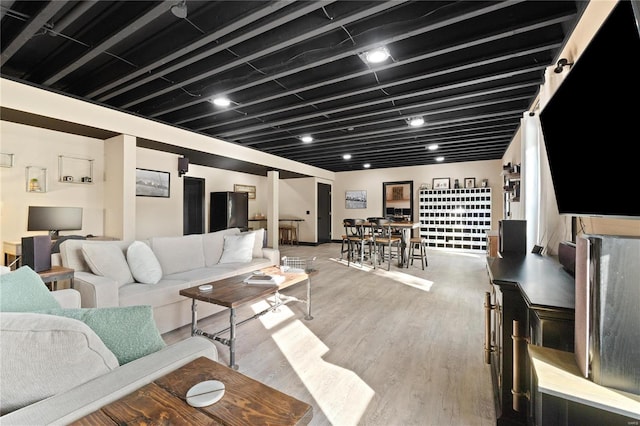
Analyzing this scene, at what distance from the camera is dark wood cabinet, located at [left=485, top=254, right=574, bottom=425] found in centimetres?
105

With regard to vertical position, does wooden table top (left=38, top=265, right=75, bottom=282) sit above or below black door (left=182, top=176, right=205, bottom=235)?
below

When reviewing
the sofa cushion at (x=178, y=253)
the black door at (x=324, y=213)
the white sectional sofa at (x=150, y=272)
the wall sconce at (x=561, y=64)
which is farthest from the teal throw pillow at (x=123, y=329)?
the black door at (x=324, y=213)

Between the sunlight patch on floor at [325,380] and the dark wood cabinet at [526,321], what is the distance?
0.79 meters

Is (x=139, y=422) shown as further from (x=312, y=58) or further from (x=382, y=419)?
(x=312, y=58)

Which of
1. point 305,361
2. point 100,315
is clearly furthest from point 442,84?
point 100,315

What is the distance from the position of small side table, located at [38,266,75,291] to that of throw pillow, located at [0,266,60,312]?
120 centimetres

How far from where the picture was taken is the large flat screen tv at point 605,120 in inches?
34.7

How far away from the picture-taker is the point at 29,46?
278 centimetres

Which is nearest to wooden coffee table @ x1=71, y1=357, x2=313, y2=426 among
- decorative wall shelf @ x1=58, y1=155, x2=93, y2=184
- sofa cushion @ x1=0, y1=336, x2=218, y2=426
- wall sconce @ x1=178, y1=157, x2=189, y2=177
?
sofa cushion @ x1=0, y1=336, x2=218, y2=426

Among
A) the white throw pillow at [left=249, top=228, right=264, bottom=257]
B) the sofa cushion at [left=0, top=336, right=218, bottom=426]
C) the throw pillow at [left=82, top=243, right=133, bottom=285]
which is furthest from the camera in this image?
the white throw pillow at [left=249, top=228, right=264, bottom=257]

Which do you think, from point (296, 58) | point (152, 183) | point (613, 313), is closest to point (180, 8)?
point (296, 58)

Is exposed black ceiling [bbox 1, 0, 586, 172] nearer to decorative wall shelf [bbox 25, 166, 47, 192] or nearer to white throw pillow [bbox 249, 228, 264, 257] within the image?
decorative wall shelf [bbox 25, 166, 47, 192]

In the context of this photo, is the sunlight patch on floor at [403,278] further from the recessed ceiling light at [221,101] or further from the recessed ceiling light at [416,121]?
the recessed ceiling light at [221,101]

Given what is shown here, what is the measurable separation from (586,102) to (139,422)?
1.91m
